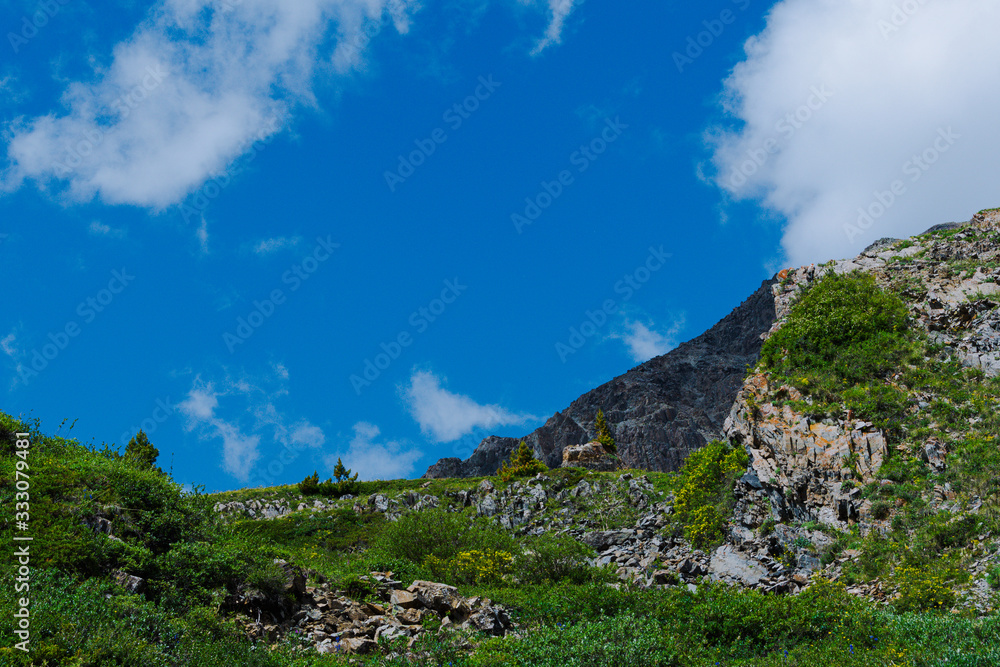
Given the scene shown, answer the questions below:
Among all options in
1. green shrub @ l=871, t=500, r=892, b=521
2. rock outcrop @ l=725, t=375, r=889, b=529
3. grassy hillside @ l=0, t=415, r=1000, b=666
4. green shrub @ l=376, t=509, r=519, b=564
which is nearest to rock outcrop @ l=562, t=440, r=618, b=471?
rock outcrop @ l=725, t=375, r=889, b=529

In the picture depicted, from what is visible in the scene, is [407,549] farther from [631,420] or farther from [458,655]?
[631,420]

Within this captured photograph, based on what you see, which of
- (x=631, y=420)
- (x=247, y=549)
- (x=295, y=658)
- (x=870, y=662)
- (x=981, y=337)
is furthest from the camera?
(x=631, y=420)

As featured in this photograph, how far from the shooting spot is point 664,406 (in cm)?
12800

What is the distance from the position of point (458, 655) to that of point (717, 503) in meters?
16.2

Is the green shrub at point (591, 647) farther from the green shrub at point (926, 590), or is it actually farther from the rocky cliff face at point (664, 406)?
the rocky cliff face at point (664, 406)

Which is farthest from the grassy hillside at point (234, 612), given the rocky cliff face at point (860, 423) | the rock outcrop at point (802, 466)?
the rocky cliff face at point (860, 423)

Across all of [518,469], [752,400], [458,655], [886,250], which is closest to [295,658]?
[458,655]

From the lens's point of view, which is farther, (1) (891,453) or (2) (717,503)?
(2) (717,503)

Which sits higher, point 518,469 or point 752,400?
point 518,469

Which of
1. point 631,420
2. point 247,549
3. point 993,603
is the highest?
point 631,420

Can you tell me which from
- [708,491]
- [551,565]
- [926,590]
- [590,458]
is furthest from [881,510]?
[590,458]

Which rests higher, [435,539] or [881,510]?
[435,539]

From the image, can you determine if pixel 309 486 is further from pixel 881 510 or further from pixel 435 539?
pixel 881 510

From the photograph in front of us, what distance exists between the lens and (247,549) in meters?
15.4
